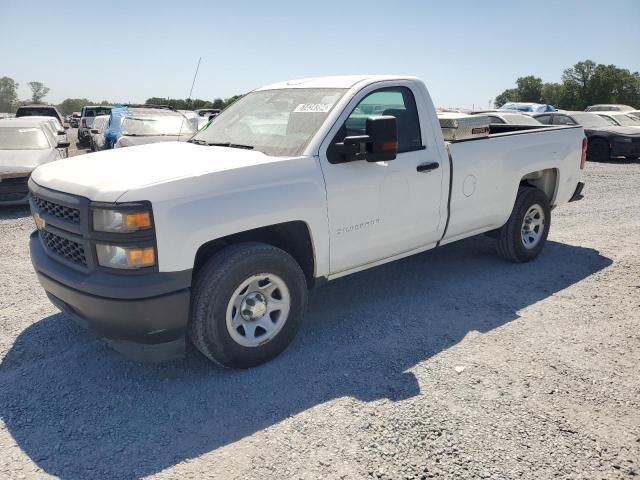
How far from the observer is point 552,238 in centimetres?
706

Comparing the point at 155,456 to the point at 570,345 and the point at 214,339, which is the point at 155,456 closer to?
the point at 214,339

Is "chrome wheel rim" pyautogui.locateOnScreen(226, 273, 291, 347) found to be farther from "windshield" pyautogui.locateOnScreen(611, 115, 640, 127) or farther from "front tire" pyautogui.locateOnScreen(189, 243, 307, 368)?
"windshield" pyautogui.locateOnScreen(611, 115, 640, 127)

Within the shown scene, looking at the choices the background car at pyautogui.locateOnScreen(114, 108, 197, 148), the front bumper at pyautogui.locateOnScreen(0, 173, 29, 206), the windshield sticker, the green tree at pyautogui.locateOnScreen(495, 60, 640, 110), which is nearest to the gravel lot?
the windshield sticker

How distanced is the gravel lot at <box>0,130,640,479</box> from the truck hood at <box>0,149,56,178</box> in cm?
436

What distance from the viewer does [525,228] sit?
5.89 metres

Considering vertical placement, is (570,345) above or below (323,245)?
below

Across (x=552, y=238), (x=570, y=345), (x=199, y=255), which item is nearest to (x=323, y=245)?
(x=199, y=255)

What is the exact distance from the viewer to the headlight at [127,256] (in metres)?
3.01

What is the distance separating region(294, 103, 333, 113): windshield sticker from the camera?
3.99m

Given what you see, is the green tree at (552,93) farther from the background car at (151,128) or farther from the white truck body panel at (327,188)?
the white truck body panel at (327,188)

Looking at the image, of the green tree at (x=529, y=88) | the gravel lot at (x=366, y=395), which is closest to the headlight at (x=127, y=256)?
the gravel lot at (x=366, y=395)

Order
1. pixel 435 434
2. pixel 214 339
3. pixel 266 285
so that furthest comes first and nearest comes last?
1. pixel 266 285
2. pixel 214 339
3. pixel 435 434

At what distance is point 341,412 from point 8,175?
781 cm

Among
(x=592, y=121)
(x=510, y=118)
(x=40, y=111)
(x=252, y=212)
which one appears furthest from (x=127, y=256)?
(x=40, y=111)
